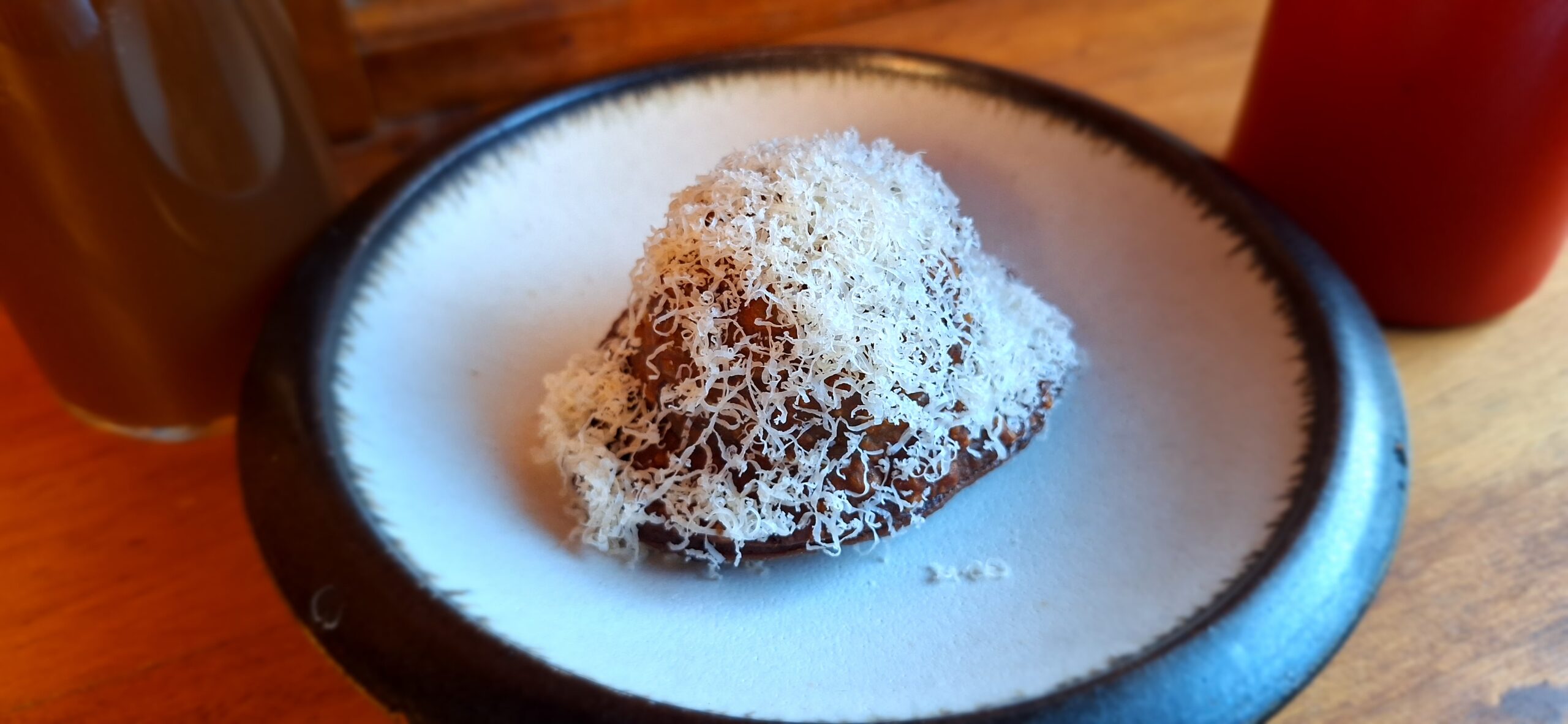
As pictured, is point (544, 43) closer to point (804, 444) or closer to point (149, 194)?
point (149, 194)

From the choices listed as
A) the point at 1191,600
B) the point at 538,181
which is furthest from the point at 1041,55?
the point at 1191,600

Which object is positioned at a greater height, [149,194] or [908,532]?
[149,194]

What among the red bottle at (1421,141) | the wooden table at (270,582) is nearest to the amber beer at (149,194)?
the wooden table at (270,582)

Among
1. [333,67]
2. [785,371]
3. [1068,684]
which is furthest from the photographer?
[333,67]

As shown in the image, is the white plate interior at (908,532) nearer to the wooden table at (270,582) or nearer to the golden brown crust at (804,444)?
the golden brown crust at (804,444)

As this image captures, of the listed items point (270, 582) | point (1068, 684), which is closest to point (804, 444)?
point (1068, 684)

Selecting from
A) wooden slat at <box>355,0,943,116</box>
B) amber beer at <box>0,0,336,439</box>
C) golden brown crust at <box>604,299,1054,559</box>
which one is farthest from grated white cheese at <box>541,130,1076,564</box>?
wooden slat at <box>355,0,943,116</box>

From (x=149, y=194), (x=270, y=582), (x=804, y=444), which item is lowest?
(x=270, y=582)

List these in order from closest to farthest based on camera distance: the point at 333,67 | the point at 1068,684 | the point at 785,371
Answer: the point at 1068,684 → the point at 785,371 → the point at 333,67
